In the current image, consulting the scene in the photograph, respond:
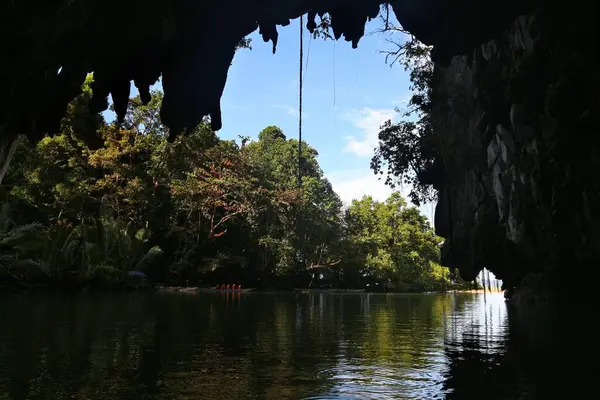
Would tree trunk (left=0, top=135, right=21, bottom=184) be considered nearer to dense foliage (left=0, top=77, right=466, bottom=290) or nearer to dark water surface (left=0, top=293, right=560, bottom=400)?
dark water surface (left=0, top=293, right=560, bottom=400)

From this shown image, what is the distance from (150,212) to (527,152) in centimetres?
2624

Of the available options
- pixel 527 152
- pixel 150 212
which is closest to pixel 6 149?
pixel 527 152

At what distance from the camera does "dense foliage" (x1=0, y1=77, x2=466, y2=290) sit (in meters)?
27.0

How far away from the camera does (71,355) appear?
25.2 feet

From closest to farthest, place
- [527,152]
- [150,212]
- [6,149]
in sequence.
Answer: [6,149] → [527,152] → [150,212]

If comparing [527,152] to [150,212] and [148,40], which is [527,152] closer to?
[148,40]

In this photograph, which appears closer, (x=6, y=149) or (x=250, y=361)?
(x=6, y=149)

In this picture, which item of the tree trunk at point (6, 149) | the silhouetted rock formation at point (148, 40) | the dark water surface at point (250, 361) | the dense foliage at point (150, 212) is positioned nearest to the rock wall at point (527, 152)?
the silhouetted rock formation at point (148, 40)

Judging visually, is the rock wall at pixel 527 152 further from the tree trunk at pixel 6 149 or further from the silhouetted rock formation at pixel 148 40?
the tree trunk at pixel 6 149

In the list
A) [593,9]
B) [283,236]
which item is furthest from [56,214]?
[593,9]

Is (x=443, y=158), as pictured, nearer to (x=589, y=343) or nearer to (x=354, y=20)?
(x=589, y=343)

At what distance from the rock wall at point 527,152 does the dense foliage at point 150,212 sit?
16.4m

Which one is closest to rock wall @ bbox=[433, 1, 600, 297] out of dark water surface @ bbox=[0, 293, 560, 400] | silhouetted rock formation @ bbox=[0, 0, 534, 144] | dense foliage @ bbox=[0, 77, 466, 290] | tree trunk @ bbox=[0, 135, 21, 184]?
silhouetted rock formation @ bbox=[0, 0, 534, 144]

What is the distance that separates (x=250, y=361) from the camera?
7.72 m
